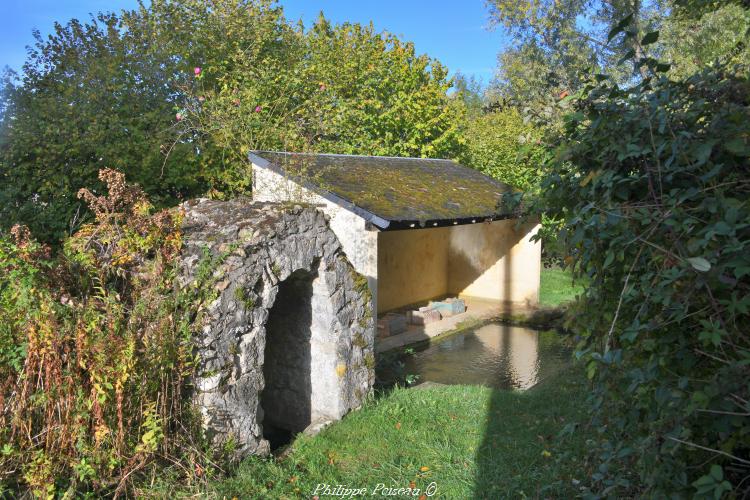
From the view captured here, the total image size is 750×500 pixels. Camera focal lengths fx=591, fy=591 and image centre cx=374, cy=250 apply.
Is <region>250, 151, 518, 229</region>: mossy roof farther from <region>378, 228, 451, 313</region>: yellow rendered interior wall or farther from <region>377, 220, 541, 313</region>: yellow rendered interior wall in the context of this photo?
<region>378, 228, 451, 313</region>: yellow rendered interior wall

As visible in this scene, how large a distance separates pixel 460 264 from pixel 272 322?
8.90 metres

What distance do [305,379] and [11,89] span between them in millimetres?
9699

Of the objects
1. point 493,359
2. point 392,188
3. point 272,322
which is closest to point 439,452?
point 272,322

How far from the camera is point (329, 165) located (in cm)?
1022

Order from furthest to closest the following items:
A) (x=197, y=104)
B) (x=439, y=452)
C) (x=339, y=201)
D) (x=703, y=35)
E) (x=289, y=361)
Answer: (x=703, y=35), (x=197, y=104), (x=339, y=201), (x=289, y=361), (x=439, y=452)

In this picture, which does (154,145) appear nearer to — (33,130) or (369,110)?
(33,130)

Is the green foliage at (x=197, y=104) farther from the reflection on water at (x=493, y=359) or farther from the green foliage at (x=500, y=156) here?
the reflection on water at (x=493, y=359)

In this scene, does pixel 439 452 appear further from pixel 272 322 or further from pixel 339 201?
pixel 339 201

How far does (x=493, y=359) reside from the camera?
1008cm

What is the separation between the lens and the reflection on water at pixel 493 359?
900 centimetres

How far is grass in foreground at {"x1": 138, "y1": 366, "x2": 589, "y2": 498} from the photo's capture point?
4.66 metres

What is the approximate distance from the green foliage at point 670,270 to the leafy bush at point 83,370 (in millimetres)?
3217

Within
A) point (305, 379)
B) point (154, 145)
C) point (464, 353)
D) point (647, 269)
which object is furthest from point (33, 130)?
point (647, 269)

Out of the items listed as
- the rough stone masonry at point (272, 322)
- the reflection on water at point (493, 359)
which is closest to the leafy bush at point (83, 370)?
the rough stone masonry at point (272, 322)
